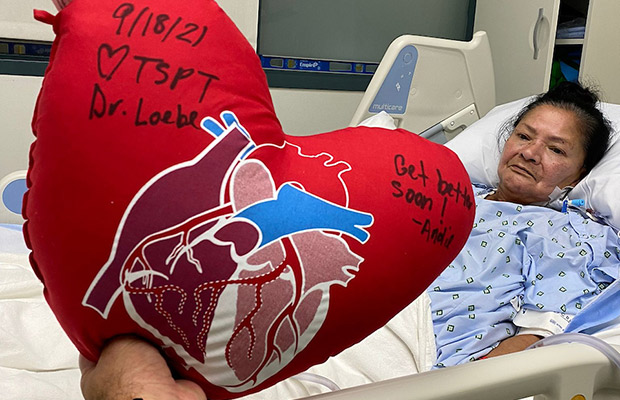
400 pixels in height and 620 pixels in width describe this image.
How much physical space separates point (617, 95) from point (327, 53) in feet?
3.60

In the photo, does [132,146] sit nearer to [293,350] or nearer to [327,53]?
[293,350]

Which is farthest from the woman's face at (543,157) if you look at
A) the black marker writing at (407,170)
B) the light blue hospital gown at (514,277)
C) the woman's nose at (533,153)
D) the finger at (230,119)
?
the finger at (230,119)

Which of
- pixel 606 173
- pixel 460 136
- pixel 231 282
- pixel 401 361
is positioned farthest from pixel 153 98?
pixel 460 136

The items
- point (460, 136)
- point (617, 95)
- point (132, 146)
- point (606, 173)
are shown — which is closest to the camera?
point (132, 146)

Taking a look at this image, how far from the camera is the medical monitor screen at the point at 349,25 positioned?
7.74ft

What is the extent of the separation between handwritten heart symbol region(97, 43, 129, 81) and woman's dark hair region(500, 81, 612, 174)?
51.5 inches

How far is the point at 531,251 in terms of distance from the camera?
1256 millimetres

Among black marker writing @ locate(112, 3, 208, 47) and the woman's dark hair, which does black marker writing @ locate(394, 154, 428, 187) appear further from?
the woman's dark hair

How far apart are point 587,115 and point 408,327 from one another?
79cm

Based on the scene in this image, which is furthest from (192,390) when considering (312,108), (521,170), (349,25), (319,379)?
(349,25)

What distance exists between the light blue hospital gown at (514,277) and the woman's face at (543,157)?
107mm

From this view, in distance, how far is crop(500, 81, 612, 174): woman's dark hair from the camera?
1.50 meters

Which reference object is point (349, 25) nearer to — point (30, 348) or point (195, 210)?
point (30, 348)

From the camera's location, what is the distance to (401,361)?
103cm
